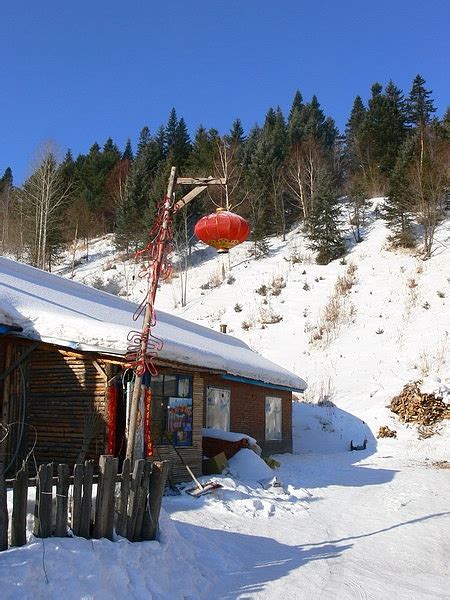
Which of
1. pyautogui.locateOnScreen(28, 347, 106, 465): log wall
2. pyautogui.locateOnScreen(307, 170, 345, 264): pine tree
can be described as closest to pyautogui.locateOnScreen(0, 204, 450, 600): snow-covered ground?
pyautogui.locateOnScreen(307, 170, 345, 264): pine tree

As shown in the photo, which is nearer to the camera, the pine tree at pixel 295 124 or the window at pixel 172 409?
the window at pixel 172 409

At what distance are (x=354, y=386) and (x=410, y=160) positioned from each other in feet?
97.2

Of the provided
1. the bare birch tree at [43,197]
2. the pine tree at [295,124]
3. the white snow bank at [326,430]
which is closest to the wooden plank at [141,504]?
the white snow bank at [326,430]

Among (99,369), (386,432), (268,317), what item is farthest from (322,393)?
(99,369)

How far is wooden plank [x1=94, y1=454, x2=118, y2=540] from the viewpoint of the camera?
5837 millimetres

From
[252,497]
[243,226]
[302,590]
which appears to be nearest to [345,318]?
[252,497]

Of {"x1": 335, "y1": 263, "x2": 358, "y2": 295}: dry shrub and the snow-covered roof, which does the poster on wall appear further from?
{"x1": 335, "y1": 263, "x2": 358, "y2": 295}: dry shrub

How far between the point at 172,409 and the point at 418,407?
13016 millimetres

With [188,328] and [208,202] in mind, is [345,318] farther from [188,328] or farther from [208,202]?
[208,202]

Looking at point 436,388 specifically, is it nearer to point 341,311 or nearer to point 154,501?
point 341,311

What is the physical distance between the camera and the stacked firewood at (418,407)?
2152 centimetres

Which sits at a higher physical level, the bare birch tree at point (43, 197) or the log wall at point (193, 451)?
the bare birch tree at point (43, 197)

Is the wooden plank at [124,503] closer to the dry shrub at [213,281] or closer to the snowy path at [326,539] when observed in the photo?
the snowy path at [326,539]

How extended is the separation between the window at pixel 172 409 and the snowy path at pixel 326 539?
2206 millimetres
